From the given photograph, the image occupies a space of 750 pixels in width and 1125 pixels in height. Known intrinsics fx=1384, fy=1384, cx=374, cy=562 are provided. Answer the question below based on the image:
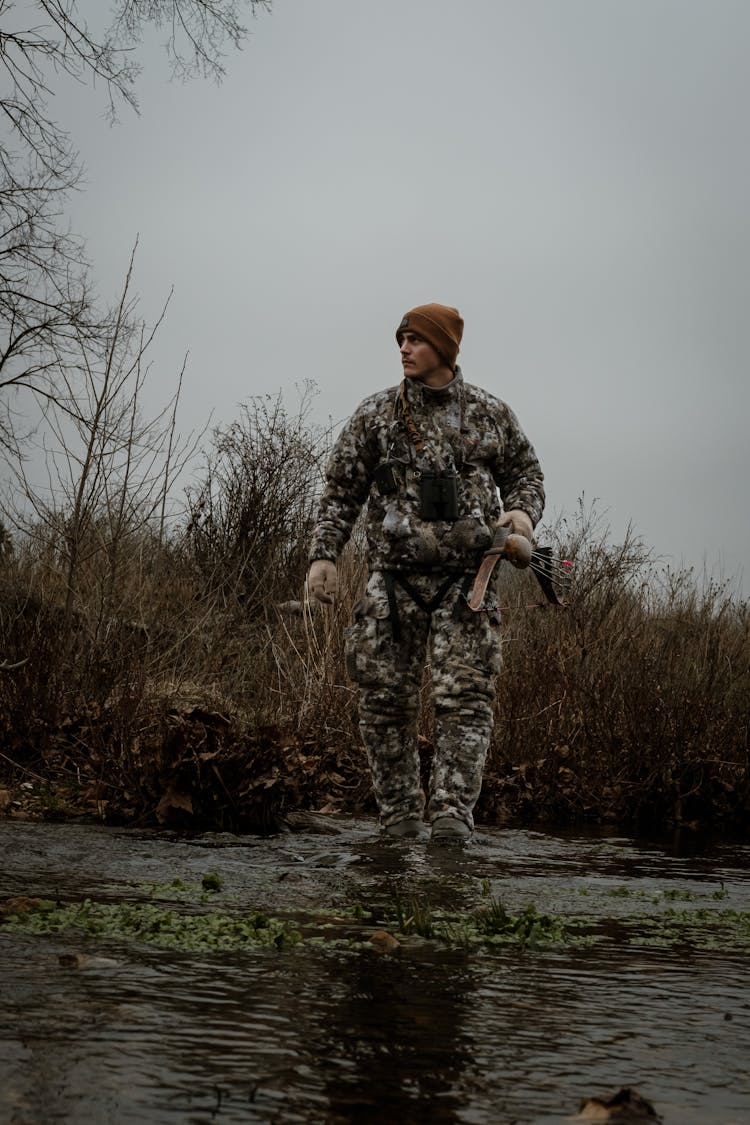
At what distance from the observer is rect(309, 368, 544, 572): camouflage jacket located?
21.4 feet

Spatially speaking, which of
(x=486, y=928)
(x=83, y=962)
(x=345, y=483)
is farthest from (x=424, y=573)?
→ (x=83, y=962)

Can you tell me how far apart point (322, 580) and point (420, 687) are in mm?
699

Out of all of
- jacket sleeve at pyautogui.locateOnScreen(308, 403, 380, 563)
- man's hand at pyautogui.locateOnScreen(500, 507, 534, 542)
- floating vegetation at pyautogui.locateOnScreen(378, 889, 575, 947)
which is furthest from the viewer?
jacket sleeve at pyautogui.locateOnScreen(308, 403, 380, 563)

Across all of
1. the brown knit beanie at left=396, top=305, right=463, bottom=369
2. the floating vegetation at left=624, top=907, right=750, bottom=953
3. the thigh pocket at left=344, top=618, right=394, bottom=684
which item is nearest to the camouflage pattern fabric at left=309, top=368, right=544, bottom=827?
the thigh pocket at left=344, top=618, right=394, bottom=684

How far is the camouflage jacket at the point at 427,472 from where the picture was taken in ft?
21.4

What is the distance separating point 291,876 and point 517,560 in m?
1.94

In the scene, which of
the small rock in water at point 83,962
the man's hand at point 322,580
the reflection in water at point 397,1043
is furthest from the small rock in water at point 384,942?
the man's hand at point 322,580

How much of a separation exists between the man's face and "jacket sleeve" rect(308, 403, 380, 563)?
11.8 inches

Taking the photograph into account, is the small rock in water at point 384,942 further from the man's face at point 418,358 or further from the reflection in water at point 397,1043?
the man's face at point 418,358

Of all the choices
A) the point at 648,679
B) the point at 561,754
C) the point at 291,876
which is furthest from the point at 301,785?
the point at 291,876

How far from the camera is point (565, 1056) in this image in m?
2.50

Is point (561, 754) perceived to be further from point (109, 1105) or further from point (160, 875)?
point (109, 1105)

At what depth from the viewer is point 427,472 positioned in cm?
659

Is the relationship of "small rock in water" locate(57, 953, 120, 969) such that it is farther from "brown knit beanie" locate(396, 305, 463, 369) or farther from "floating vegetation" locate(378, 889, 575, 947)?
"brown knit beanie" locate(396, 305, 463, 369)
